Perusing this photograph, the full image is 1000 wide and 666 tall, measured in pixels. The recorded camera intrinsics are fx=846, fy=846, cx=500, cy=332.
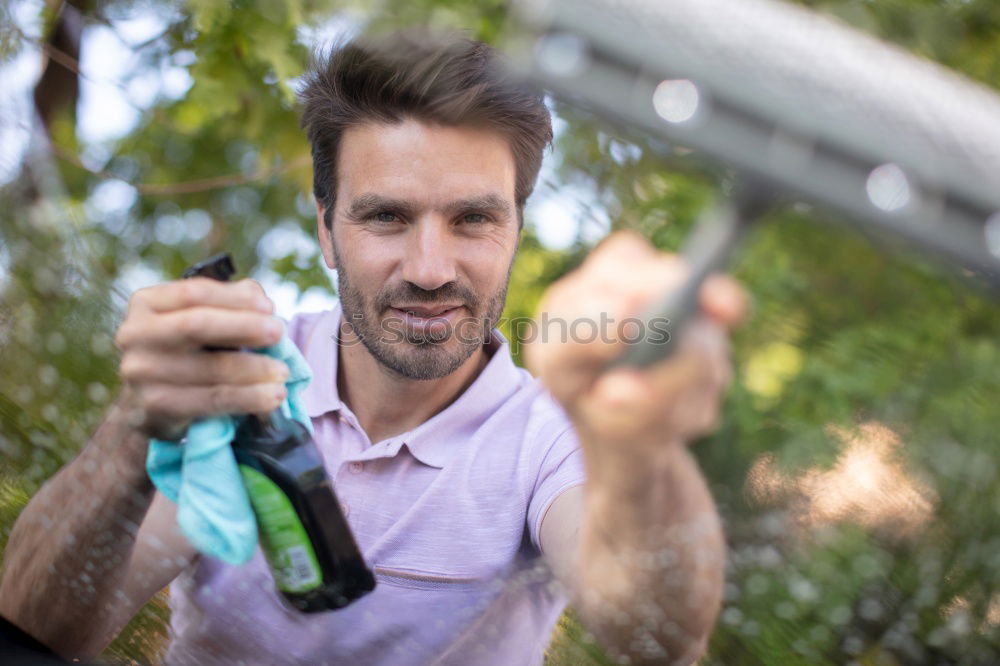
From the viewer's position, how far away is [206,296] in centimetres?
87

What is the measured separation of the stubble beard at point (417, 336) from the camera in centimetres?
120

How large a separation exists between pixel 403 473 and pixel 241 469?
36 centimetres

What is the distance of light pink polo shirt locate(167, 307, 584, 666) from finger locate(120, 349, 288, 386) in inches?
11.0

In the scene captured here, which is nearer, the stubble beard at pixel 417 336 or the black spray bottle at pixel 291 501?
the black spray bottle at pixel 291 501

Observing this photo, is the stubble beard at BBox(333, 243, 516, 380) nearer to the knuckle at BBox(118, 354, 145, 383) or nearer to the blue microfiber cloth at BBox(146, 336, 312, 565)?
the blue microfiber cloth at BBox(146, 336, 312, 565)

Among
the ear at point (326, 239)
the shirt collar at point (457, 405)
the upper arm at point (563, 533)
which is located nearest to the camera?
the upper arm at point (563, 533)

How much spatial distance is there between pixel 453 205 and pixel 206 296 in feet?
1.26

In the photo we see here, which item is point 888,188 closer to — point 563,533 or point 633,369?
point 633,369

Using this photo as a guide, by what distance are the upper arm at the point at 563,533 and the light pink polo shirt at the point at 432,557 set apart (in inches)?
0.7

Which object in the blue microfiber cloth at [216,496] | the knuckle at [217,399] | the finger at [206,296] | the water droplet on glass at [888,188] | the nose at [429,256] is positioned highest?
the water droplet on glass at [888,188]

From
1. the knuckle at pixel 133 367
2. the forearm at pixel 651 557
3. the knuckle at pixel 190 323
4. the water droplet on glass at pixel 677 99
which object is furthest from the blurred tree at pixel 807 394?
the knuckle at pixel 190 323

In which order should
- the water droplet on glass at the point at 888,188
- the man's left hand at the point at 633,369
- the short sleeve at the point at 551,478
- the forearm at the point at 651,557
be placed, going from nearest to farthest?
1. the water droplet on glass at the point at 888,188
2. the man's left hand at the point at 633,369
3. the forearm at the point at 651,557
4. the short sleeve at the point at 551,478

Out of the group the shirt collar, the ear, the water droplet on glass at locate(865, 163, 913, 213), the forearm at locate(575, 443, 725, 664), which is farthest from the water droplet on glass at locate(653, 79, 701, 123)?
the ear

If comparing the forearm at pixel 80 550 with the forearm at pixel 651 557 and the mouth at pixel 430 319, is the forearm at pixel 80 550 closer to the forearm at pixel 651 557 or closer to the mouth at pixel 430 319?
the mouth at pixel 430 319
